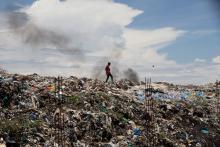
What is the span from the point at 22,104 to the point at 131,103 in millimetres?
5020

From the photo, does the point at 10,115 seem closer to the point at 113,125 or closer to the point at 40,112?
the point at 40,112

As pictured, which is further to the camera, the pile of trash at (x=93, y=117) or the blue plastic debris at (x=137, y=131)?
the blue plastic debris at (x=137, y=131)

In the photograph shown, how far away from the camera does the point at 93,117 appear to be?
16422 mm

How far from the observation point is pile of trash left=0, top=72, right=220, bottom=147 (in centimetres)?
1515

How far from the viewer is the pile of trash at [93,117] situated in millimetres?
Result: 15152

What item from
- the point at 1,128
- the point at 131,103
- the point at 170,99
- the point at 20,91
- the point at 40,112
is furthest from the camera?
the point at 170,99

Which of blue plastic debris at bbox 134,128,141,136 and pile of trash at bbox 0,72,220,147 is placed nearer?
pile of trash at bbox 0,72,220,147

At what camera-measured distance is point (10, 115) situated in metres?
15.7

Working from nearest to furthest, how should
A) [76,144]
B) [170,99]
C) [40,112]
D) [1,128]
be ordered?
[1,128]
[76,144]
[40,112]
[170,99]

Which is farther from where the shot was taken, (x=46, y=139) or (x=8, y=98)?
(x=8, y=98)

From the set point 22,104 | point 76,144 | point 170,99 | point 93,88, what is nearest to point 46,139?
point 76,144

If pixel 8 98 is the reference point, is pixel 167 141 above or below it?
below

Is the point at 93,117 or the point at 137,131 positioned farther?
the point at 137,131

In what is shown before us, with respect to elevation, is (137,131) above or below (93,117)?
below
